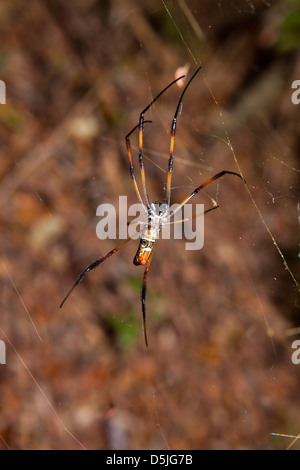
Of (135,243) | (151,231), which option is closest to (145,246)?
(151,231)

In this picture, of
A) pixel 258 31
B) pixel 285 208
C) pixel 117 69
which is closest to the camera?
pixel 285 208

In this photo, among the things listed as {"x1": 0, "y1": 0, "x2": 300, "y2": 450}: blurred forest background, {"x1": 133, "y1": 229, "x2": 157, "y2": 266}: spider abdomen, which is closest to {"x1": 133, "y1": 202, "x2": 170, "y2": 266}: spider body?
{"x1": 133, "y1": 229, "x2": 157, "y2": 266}: spider abdomen

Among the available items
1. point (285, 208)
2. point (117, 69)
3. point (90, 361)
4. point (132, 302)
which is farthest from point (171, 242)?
point (117, 69)

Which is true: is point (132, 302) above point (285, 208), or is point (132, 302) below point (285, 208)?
below

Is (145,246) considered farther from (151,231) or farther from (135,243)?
(135,243)

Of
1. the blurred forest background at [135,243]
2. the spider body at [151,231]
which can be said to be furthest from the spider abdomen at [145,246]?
the blurred forest background at [135,243]

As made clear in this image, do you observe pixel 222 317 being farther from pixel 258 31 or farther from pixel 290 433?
pixel 258 31

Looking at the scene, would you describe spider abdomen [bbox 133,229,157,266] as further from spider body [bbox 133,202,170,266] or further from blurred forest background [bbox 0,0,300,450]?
blurred forest background [bbox 0,0,300,450]
